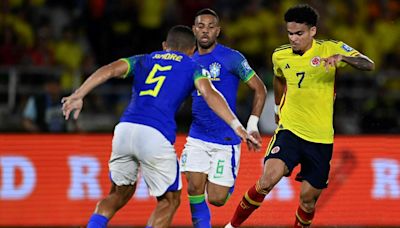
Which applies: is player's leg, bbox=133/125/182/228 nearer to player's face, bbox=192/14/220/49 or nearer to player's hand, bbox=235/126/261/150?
player's hand, bbox=235/126/261/150

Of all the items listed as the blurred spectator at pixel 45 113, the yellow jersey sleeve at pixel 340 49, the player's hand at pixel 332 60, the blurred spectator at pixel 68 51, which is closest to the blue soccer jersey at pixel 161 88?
the player's hand at pixel 332 60

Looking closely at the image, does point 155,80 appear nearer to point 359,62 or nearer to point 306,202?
point 359,62

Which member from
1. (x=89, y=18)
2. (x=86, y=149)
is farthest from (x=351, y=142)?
(x=89, y=18)

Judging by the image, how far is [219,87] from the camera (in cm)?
1063

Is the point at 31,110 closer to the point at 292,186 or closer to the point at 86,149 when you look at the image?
the point at 86,149

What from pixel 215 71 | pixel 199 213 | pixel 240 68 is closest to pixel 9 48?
pixel 215 71

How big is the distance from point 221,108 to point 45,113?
291 inches

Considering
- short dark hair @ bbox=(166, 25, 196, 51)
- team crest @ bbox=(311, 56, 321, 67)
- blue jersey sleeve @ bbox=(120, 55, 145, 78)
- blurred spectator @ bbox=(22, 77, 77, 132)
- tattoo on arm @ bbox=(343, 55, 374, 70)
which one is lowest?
blurred spectator @ bbox=(22, 77, 77, 132)

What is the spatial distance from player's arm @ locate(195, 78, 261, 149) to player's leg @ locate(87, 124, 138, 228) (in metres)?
0.79

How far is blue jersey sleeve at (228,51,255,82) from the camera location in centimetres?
1059

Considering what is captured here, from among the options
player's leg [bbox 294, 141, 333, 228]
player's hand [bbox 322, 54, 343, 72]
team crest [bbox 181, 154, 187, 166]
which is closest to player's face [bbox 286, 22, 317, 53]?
player's hand [bbox 322, 54, 343, 72]

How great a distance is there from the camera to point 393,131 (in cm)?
1714

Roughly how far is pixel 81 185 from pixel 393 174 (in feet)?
16.2

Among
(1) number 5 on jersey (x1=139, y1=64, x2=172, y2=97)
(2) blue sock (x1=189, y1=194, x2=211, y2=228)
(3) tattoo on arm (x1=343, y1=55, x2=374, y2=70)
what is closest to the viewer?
(1) number 5 on jersey (x1=139, y1=64, x2=172, y2=97)
